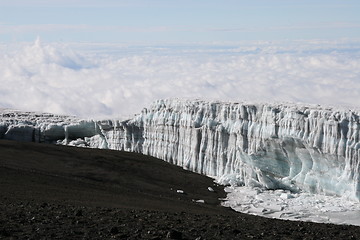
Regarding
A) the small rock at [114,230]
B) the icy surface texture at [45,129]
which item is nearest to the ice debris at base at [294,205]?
the small rock at [114,230]

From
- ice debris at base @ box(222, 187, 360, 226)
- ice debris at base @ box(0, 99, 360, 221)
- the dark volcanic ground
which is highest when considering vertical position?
ice debris at base @ box(0, 99, 360, 221)

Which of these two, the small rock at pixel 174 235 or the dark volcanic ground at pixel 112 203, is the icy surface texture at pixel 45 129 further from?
the small rock at pixel 174 235

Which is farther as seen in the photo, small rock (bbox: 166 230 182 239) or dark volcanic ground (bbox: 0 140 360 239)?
dark volcanic ground (bbox: 0 140 360 239)

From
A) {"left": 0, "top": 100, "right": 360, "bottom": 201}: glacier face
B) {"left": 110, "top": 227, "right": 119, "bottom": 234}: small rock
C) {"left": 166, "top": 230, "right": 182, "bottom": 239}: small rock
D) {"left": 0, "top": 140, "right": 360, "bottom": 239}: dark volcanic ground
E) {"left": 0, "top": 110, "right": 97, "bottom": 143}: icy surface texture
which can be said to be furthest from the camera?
{"left": 0, "top": 110, "right": 97, "bottom": 143}: icy surface texture

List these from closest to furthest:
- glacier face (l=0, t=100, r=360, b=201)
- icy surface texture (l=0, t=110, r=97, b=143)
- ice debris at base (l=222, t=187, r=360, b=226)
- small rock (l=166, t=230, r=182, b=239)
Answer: small rock (l=166, t=230, r=182, b=239) < ice debris at base (l=222, t=187, r=360, b=226) < glacier face (l=0, t=100, r=360, b=201) < icy surface texture (l=0, t=110, r=97, b=143)

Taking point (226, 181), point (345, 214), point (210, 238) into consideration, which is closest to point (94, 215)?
point (210, 238)

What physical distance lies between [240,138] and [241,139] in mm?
123

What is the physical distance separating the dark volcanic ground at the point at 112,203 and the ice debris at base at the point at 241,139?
1.99 metres

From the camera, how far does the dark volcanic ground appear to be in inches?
563

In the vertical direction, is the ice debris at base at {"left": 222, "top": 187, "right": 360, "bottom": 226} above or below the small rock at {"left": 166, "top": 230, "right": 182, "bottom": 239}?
below

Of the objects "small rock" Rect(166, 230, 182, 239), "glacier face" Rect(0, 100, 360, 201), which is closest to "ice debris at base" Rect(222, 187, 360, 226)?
"glacier face" Rect(0, 100, 360, 201)

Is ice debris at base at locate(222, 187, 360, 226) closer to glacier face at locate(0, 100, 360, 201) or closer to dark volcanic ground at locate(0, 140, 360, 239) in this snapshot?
glacier face at locate(0, 100, 360, 201)

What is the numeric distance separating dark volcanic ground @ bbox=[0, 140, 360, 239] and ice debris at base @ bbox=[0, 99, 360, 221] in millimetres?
1986

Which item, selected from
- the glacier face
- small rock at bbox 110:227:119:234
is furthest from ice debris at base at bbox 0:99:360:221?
small rock at bbox 110:227:119:234
